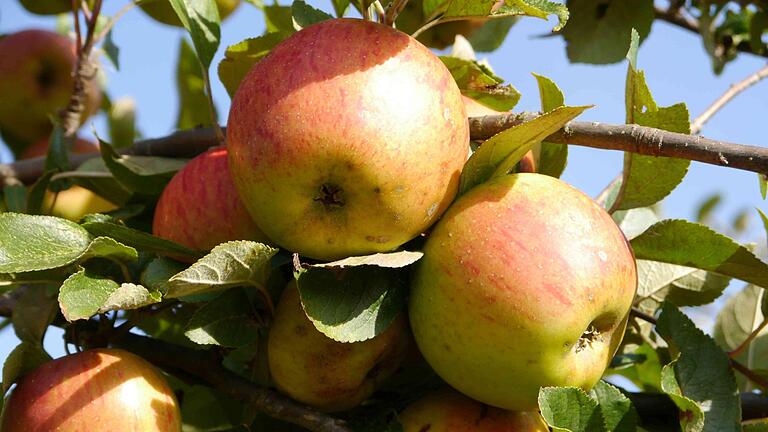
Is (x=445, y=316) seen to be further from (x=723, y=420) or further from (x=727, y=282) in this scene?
(x=727, y=282)

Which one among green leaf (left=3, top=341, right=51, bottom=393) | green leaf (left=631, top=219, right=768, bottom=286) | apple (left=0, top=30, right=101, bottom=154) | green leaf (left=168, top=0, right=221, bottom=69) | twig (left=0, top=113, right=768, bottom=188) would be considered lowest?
apple (left=0, top=30, right=101, bottom=154)

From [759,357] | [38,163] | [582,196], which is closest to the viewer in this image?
[582,196]

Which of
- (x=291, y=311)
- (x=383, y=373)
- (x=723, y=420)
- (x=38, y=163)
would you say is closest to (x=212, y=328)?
(x=291, y=311)

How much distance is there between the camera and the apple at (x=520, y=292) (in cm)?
96

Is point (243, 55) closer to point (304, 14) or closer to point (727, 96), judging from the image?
point (304, 14)

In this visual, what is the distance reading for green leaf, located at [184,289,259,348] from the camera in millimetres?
1079

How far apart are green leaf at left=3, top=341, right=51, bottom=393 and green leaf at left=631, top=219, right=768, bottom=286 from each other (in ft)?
2.67

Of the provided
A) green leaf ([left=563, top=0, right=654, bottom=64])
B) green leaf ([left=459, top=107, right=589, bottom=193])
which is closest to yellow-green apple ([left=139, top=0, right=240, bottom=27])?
green leaf ([left=563, top=0, right=654, bottom=64])

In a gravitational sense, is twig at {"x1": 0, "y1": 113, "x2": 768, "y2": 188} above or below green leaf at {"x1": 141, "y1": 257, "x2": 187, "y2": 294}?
above

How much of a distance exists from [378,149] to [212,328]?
1.05 feet

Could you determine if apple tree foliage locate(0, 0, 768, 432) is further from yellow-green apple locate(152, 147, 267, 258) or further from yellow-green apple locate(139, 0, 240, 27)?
yellow-green apple locate(139, 0, 240, 27)

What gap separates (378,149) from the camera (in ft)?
3.16

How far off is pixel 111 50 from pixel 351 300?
1328mm

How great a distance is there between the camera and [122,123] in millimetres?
2260
